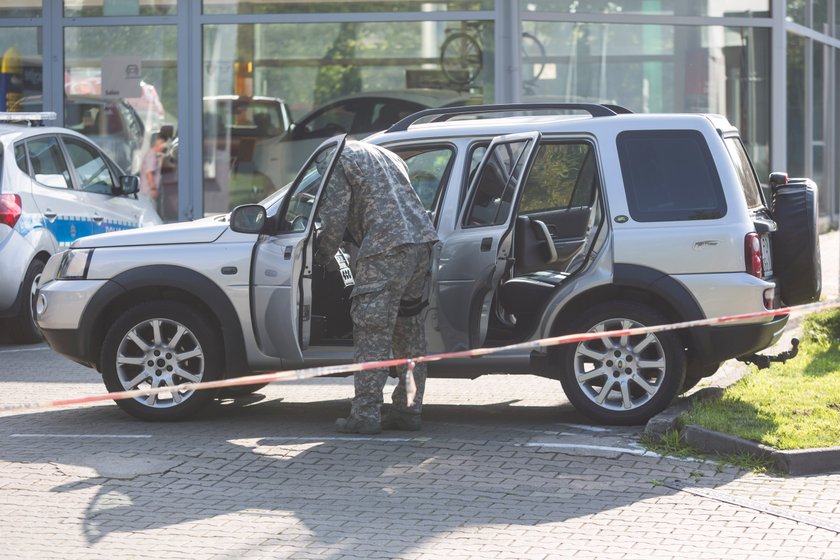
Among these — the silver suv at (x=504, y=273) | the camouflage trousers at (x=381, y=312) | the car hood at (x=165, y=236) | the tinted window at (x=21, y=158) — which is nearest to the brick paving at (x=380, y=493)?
the camouflage trousers at (x=381, y=312)

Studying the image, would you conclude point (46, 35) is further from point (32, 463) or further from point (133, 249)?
point (32, 463)

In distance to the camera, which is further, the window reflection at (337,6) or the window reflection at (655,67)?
the window reflection at (655,67)

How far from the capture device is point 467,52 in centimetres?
1705

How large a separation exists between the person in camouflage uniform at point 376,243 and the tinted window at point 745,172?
72.3 inches

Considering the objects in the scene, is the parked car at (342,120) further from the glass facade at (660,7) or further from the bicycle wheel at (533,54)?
the glass facade at (660,7)

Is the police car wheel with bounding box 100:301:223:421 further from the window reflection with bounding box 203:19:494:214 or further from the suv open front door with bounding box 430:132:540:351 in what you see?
the window reflection with bounding box 203:19:494:214

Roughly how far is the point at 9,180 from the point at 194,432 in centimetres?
443

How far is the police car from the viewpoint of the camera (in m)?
11.4

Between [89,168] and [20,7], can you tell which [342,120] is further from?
[89,168]

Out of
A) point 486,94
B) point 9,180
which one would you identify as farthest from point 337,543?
point 486,94

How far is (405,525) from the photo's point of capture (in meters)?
5.87

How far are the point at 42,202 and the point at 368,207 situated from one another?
517 cm

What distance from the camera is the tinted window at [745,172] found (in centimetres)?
796

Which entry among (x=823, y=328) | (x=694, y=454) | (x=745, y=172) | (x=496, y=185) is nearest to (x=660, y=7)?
(x=823, y=328)
